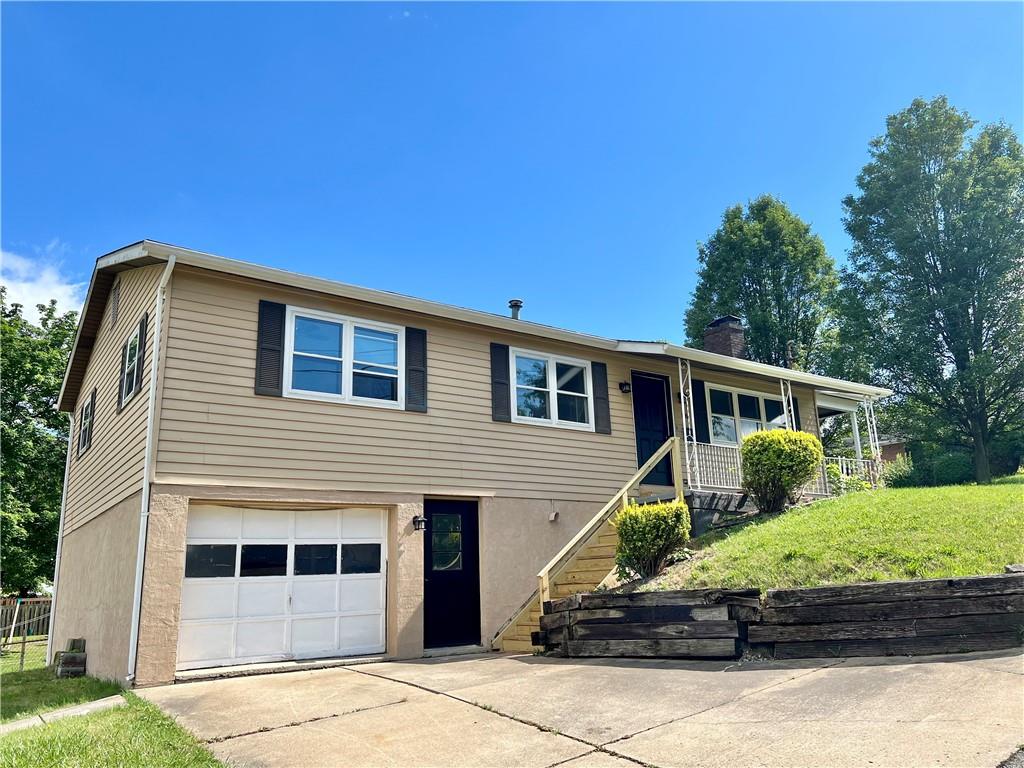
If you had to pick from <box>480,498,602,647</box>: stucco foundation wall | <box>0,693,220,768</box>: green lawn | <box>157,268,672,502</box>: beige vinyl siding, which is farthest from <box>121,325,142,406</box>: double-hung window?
<box>480,498,602,647</box>: stucco foundation wall

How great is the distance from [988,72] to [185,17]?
538 inches

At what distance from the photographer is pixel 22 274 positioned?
88.1ft

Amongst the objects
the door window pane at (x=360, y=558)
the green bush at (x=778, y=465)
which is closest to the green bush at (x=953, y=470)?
the green bush at (x=778, y=465)

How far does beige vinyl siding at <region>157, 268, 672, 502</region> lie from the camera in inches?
348

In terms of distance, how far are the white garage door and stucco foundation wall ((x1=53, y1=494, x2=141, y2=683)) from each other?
0.76 meters

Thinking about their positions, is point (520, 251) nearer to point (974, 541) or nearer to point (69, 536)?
point (69, 536)

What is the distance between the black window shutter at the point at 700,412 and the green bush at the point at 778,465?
8.85ft

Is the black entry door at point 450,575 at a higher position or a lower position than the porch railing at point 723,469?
lower

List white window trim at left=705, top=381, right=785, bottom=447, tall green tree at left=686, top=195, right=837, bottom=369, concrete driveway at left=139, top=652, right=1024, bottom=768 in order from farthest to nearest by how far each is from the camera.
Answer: tall green tree at left=686, top=195, right=837, bottom=369 → white window trim at left=705, top=381, right=785, bottom=447 → concrete driveway at left=139, top=652, right=1024, bottom=768

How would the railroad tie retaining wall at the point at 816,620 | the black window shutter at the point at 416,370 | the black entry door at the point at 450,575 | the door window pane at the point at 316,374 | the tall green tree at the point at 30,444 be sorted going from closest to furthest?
1. the railroad tie retaining wall at the point at 816,620
2. the door window pane at the point at 316,374
3. the black entry door at the point at 450,575
4. the black window shutter at the point at 416,370
5. the tall green tree at the point at 30,444

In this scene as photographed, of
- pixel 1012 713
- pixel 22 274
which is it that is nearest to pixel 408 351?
pixel 1012 713

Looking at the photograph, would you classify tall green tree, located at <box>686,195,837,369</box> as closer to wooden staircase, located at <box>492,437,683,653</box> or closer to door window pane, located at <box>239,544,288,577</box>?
wooden staircase, located at <box>492,437,683,653</box>

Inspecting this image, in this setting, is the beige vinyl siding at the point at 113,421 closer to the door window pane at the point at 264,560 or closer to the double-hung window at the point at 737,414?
the door window pane at the point at 264,560

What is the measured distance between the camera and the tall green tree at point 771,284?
2858 centimetres
